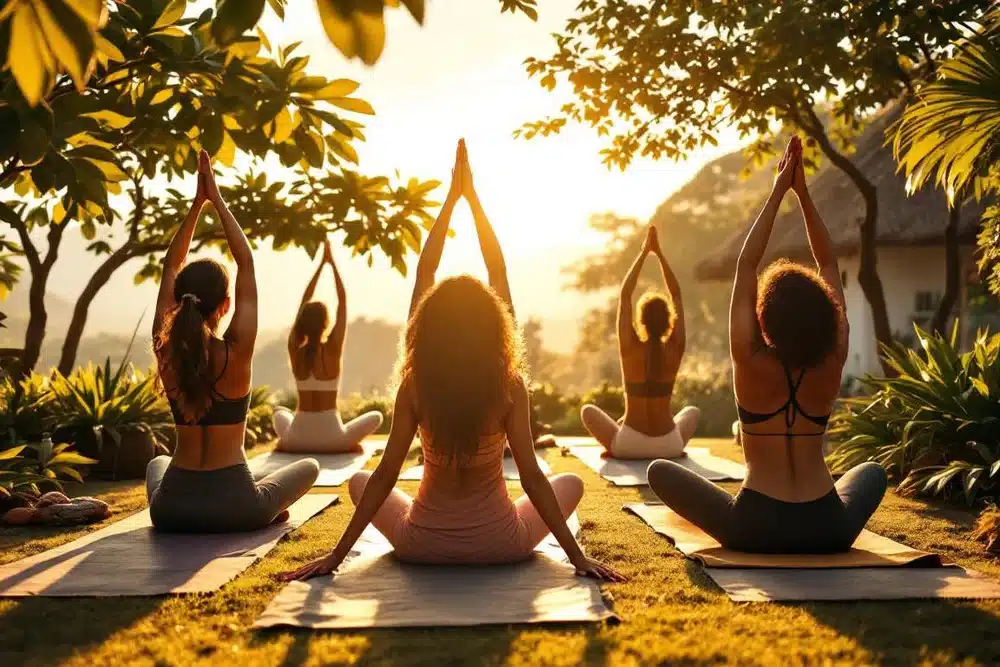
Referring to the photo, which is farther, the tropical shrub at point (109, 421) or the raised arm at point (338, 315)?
the raised arm at point (338, 315)

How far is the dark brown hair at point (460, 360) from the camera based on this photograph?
3488 millimetres

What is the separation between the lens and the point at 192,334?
14.2 ft

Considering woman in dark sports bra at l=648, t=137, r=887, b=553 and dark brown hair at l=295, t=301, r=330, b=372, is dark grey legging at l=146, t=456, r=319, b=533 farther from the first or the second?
dark brown hair at l=295, t=301, r=330, b=372

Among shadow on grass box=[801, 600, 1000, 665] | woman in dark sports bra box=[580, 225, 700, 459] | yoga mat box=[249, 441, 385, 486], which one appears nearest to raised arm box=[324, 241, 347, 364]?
yoga mat box=[249, 441, 385, 486]

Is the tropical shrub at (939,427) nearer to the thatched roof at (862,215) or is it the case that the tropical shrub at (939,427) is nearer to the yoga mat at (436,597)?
the yoga mat at (436,597)

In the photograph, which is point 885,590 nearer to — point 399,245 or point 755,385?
point 755,385

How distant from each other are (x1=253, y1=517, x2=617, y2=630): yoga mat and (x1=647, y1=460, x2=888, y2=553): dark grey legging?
710 millimetres

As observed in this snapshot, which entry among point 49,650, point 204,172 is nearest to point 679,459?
point 204,172

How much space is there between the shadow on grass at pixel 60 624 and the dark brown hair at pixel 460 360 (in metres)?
1.19

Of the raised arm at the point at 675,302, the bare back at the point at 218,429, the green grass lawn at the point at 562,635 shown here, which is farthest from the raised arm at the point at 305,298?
the green grass lawn at the point at 562,635

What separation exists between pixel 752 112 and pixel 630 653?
856 cm

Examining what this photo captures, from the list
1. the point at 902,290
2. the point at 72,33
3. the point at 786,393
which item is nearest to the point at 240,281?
the point at 786,393

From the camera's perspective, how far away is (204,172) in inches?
179

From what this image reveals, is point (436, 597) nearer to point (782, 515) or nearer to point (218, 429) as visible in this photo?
point (782, 515)
